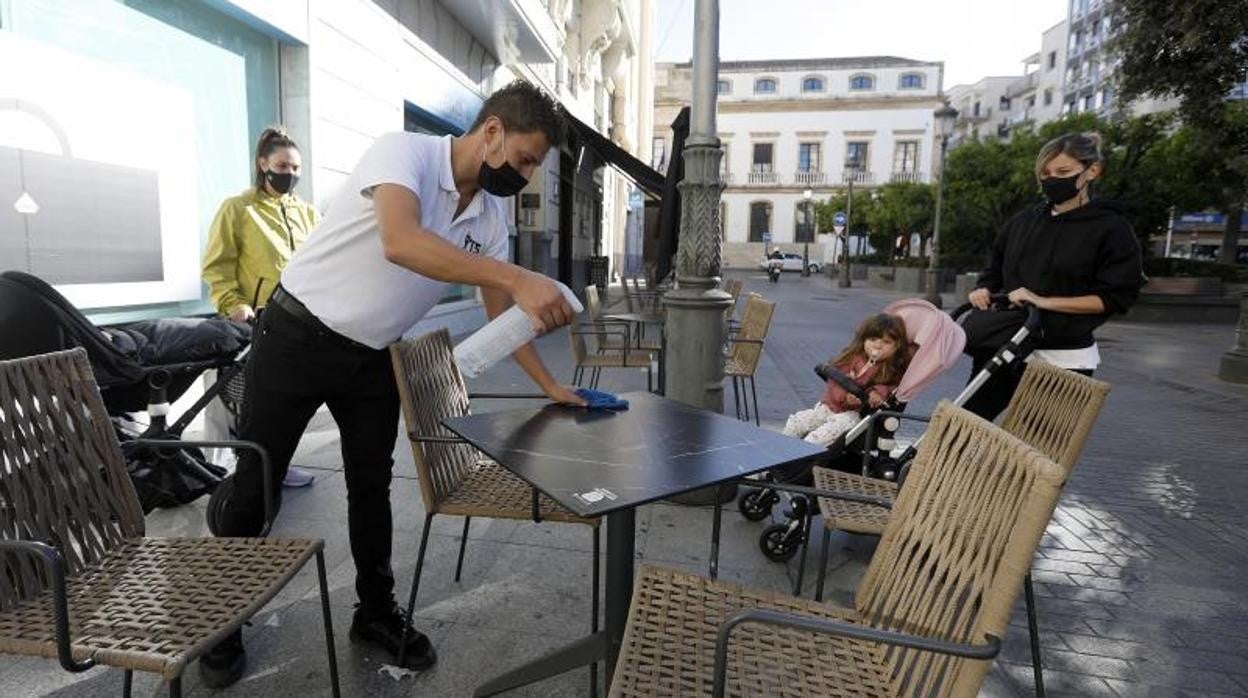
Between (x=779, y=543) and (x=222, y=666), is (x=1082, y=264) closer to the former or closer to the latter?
(x=779, y=543)

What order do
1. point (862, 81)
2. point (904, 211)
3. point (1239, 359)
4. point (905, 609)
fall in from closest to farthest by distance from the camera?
point (905, 609) → point (1239, 359) → point (904, 211) → point (862, 81)

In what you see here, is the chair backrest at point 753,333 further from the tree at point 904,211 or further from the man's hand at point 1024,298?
the tree at point 904,211

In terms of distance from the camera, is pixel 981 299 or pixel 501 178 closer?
pixel 501 178

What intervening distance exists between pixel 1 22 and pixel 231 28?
5.92 feet

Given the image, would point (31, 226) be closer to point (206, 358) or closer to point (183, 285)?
point (183, 285)

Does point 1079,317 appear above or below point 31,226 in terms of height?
below

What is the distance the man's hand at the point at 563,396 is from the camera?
238cm

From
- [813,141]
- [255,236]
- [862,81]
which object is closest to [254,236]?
[255,236]

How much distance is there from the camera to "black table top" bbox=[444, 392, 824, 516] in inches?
64.1

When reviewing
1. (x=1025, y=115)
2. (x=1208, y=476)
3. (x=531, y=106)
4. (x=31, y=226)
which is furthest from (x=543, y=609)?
(x=1025, y=115)

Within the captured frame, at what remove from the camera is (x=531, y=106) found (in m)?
1.95

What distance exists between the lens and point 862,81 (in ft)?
193

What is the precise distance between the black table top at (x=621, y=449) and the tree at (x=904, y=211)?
92.1ft

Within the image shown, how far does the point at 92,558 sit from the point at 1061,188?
386 centimetres
